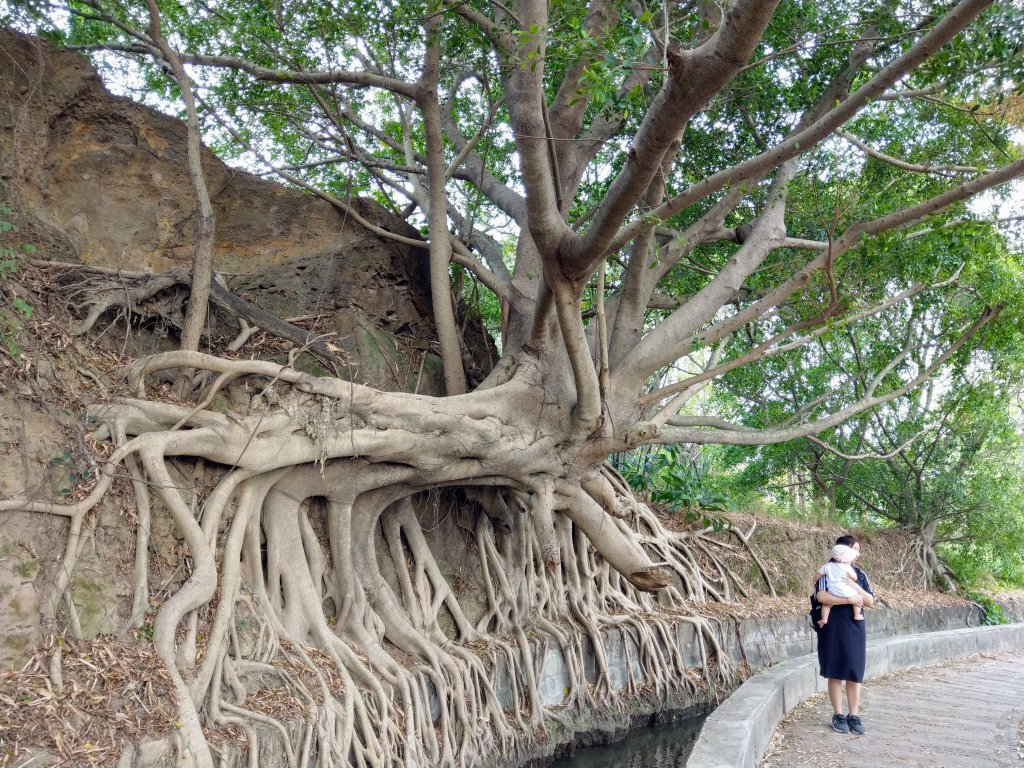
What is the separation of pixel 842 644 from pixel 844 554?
62 cm

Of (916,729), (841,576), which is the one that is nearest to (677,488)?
(841,576)

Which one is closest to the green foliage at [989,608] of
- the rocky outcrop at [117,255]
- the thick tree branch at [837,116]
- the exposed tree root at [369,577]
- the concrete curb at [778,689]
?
the concrete curb at [778,689]

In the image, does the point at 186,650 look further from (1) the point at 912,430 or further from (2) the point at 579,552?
(1) the point at 912,430

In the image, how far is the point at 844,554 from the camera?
228 inches

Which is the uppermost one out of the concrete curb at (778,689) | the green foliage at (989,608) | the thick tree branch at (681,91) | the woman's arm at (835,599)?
the thick tree branch at (681,91)

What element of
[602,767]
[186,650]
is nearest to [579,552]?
[602,767]

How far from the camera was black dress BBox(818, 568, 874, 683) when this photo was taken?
5488 millimetres

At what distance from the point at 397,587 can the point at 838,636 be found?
340 centimetres

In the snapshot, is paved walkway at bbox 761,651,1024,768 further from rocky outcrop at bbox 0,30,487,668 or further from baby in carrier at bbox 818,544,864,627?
rocky outcrop at bbox 0,30,487,668

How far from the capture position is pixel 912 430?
13.9 meters

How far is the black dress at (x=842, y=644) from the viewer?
549cm

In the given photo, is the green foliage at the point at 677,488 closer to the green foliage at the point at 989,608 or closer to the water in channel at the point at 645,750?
the water in channel at the point at 645,750

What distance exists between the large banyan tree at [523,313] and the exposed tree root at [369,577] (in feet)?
0.08

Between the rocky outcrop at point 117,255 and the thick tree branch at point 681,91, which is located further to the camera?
the rocky outcrop at point 117,255
